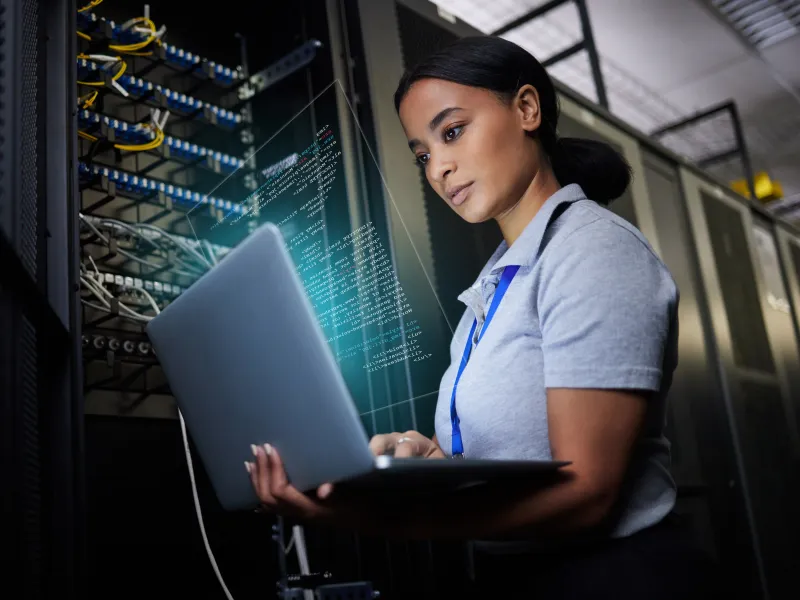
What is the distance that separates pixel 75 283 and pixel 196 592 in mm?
770

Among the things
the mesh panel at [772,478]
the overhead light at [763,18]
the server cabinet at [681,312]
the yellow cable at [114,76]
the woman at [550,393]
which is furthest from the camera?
the overhead light at [763,18]

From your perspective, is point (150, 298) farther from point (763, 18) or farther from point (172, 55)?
point (763, 18)

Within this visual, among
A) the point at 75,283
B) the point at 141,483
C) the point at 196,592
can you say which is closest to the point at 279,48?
the point at 75,283

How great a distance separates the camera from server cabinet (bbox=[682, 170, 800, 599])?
272 cm

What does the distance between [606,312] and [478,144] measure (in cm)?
40

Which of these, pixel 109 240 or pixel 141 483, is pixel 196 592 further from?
pixel 109 240

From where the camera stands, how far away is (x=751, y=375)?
3.03m

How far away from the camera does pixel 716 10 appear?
433 centimetres

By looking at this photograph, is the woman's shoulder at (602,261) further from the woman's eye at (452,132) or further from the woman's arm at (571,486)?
the woman's eye at (452,132)

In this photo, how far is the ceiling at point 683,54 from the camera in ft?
13.8

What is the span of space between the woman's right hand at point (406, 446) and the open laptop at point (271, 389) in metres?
0.25

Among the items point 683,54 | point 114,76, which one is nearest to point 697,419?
point 114,76

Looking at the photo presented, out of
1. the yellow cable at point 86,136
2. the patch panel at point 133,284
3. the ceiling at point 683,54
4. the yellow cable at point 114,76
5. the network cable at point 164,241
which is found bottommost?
the patch panel at point 133,284

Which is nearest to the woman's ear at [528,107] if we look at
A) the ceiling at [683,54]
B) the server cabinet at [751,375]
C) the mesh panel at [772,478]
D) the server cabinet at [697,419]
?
the server cabinet at [697,419]
